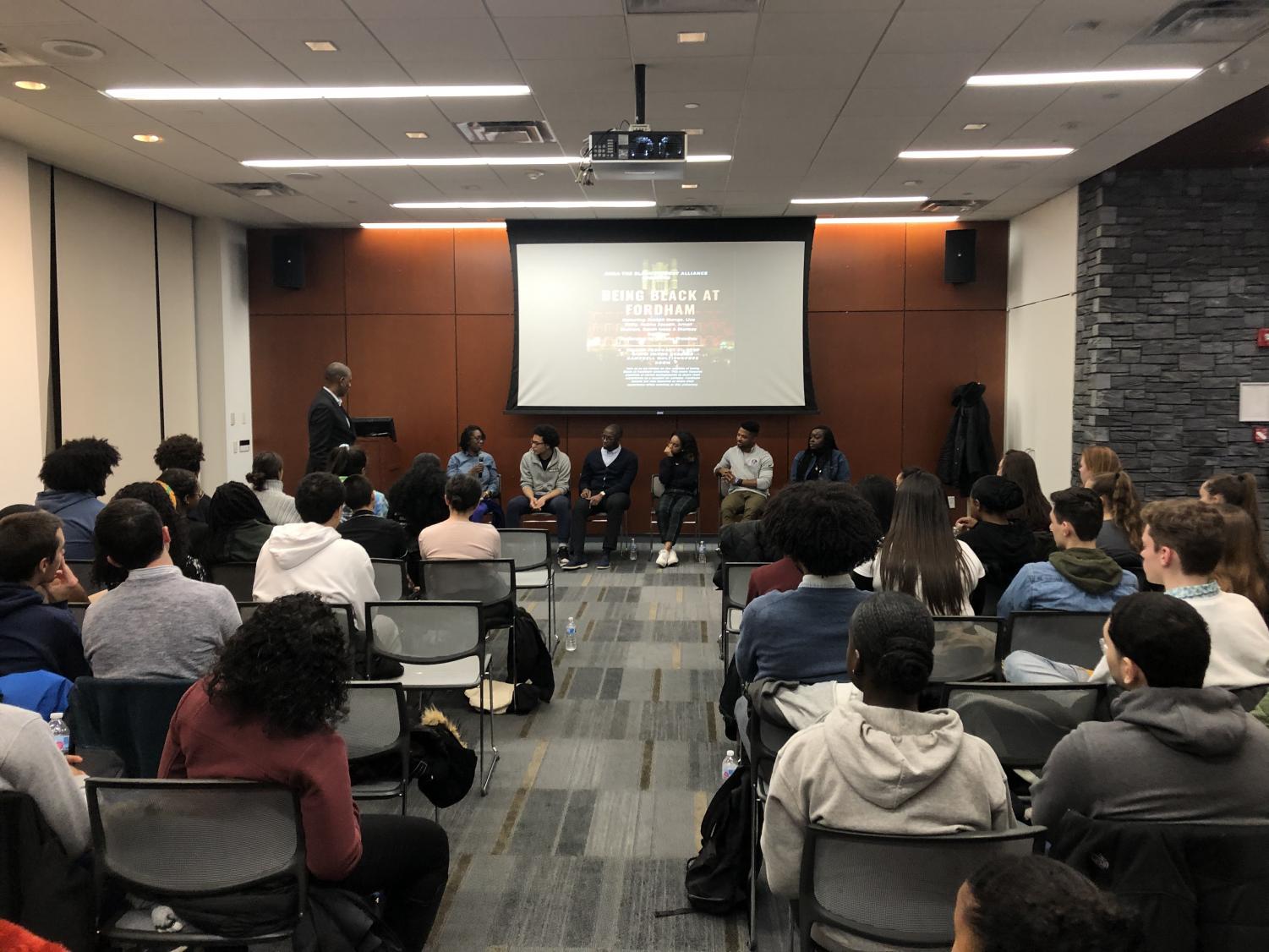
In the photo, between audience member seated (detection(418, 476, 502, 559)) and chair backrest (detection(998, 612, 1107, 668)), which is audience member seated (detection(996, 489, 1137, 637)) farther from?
audience member seated (detection(418, 476, 502, 559))

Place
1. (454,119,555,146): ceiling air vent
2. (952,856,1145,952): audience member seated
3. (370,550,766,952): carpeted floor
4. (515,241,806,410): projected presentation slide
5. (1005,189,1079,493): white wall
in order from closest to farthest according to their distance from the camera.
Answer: (952,856,1145,952): audience member seated, (370,550,766,952): carpeted floor, (454,119,555,146): ceiling air vent, (1005,189,1079,493): white wall, (515,241,806,410): projected presentation slide

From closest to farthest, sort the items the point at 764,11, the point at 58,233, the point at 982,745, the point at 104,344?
the point at 982,745 → the point at 764,11 → the point at 58,233 → the point at 104,344

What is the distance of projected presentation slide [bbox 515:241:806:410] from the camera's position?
30.0 ft

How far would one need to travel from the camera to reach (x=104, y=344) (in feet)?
24.6

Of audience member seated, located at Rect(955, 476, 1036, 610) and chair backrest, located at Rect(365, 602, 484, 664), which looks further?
audience member seated, located at Rect(955, 476, 1036, 610)

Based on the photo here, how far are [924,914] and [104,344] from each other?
7.85 metres

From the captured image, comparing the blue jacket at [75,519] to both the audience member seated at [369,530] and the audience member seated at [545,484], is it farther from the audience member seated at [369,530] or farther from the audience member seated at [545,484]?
the audience member seated at [545,484]

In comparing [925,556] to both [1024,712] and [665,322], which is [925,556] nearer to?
[1024,712]

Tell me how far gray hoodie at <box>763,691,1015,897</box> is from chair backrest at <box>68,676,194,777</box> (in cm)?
160

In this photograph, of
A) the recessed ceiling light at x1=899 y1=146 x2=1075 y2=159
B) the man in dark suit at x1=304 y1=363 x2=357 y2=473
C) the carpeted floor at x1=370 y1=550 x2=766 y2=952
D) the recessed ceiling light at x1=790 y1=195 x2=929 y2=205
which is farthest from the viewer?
the recessed ceiling light at x1=790 y1=195 x2=929 y2=205

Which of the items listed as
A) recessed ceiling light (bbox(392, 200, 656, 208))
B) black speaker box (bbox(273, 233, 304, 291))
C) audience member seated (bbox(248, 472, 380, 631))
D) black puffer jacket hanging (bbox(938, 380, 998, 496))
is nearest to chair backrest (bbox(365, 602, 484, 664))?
audience member seated (bbox(248, 472, 380, 631))

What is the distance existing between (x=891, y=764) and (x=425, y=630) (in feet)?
7.47

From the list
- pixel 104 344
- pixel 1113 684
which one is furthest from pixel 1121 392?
pixel 104 344

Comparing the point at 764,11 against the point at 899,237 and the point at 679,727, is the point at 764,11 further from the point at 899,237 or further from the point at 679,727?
the point at 899,237
